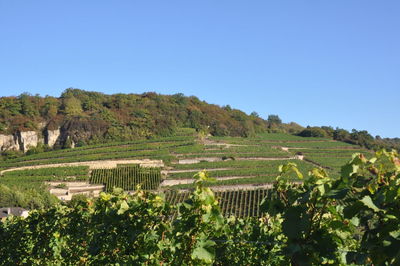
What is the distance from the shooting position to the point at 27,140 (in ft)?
195

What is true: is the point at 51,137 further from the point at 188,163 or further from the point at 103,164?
the point at 188,163

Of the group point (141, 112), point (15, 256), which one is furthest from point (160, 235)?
point (141, 112)

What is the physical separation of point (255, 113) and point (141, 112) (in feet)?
117

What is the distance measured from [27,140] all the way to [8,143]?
2.38m

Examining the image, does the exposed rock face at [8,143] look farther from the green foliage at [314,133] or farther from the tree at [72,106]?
the green foliage at [314,133]

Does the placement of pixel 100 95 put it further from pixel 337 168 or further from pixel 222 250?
pixel 222 250

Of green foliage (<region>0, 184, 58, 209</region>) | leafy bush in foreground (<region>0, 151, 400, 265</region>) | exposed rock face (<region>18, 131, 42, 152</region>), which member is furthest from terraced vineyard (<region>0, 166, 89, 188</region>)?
leafy bush in foreground (<region>0, 151, 400, 265</region>)

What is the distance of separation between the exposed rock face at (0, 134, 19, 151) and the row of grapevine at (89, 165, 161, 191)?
18.4 metres

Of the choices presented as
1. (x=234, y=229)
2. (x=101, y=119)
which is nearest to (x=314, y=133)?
(x=101, y=119)

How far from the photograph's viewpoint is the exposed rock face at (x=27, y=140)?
2317 inches

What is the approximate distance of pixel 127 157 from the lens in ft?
168

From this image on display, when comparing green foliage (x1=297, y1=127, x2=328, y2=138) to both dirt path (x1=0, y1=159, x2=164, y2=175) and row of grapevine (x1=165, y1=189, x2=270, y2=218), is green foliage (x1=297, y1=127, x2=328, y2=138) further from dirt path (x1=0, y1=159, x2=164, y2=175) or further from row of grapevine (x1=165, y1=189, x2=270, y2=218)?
row of grapevine (x1=165, y1=189, x2=270, y2=218)

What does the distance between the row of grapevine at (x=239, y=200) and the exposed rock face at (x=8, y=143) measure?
30.5 m

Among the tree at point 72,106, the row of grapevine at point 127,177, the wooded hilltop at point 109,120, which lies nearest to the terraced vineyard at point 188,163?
the row of grapevine at point 127,177
